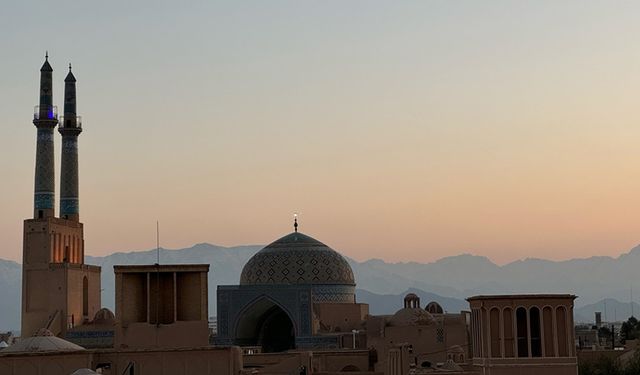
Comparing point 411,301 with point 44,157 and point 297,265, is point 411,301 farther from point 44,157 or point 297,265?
point 44,157

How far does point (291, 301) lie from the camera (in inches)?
1698

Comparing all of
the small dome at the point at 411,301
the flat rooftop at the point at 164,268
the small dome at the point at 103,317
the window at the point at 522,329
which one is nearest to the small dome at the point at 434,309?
the small dome at the point at 411,301

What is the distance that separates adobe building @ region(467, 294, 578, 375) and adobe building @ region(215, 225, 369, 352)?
1961cm

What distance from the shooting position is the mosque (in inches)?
887

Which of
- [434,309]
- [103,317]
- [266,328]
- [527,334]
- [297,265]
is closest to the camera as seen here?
[527,334]

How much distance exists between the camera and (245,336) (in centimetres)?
4434

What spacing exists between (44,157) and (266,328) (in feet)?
32.8

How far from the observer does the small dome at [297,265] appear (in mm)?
45219

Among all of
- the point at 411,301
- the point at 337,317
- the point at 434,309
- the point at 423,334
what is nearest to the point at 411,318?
the point at 423,334

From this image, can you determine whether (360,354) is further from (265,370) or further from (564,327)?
(564,327)

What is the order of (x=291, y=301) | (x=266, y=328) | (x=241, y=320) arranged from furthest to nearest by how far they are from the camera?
(x=266, y=328), (x=241, y=320), (x=291, y=301)

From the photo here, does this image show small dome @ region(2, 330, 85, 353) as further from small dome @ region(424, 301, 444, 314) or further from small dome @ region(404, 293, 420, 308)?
small dome @ region(424, 301, 444, 314)

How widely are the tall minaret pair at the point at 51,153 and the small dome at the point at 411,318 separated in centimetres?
1214

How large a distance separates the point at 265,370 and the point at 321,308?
12.9 meters
